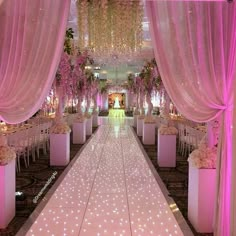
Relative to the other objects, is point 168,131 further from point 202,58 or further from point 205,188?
point 202,58

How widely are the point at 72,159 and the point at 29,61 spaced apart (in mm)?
5415

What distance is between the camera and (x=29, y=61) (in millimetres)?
3715

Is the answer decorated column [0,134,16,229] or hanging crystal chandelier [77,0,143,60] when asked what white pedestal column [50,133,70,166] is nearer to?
decorated column [0,134,16,229]

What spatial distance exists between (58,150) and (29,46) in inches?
185

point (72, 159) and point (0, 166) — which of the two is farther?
point (72, 159)

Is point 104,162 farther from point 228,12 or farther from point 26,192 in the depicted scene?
point 228,12

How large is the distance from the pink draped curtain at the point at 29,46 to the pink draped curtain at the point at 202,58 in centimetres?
105

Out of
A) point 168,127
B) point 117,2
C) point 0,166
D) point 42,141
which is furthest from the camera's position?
point 42,141

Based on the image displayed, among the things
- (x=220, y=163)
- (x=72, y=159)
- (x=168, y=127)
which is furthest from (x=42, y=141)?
(x=220, y=163)

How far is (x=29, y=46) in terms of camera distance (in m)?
3.69

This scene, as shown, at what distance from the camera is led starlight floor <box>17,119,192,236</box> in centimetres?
412

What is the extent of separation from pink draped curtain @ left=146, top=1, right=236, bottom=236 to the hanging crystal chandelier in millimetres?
222

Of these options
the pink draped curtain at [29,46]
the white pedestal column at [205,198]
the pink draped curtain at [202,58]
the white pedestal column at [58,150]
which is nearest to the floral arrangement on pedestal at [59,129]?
the white pedestal column at [58,150]

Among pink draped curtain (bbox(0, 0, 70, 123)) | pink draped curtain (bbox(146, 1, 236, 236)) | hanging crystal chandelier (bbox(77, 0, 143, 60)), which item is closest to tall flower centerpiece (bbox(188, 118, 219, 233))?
pink draped curtain (bbox(146, 1, 236, 236))
